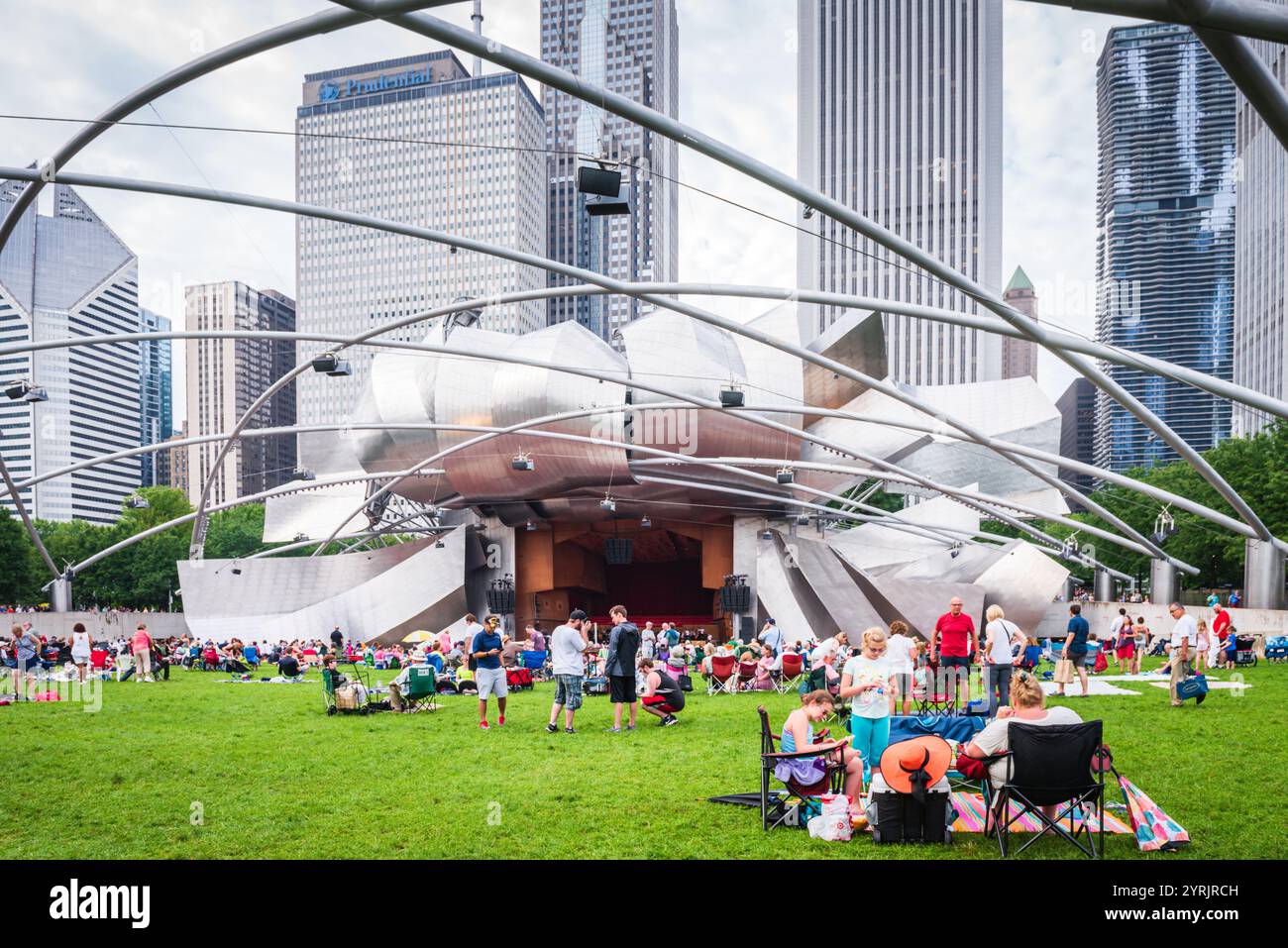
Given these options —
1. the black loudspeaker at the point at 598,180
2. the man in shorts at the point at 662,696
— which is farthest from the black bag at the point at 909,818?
the black loudspeaker at the point at 598,180

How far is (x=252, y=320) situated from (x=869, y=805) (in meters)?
68.7

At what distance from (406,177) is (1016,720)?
33.3 m

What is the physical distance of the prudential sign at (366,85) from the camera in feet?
94.9

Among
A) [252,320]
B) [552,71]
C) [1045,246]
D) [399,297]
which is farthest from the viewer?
[252,320]

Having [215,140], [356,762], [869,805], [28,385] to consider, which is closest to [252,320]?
[28,385]

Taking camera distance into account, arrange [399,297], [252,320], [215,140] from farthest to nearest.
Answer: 1. [252,320]
2. [399,297]
3. [215,140]

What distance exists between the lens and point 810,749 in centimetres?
781

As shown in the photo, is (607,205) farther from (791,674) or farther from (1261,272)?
(1261,272)

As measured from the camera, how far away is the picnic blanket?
23.6 feet

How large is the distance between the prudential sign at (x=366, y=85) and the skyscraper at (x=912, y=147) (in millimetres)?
47898

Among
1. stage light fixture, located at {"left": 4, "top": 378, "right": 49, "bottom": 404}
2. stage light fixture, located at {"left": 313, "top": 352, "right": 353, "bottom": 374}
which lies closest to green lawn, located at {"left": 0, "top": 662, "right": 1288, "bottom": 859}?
stage light fixture, located at {"left": 313, "top": 352, "right": 353, "bottom": 374}

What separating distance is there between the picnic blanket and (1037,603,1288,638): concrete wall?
2035 cm
